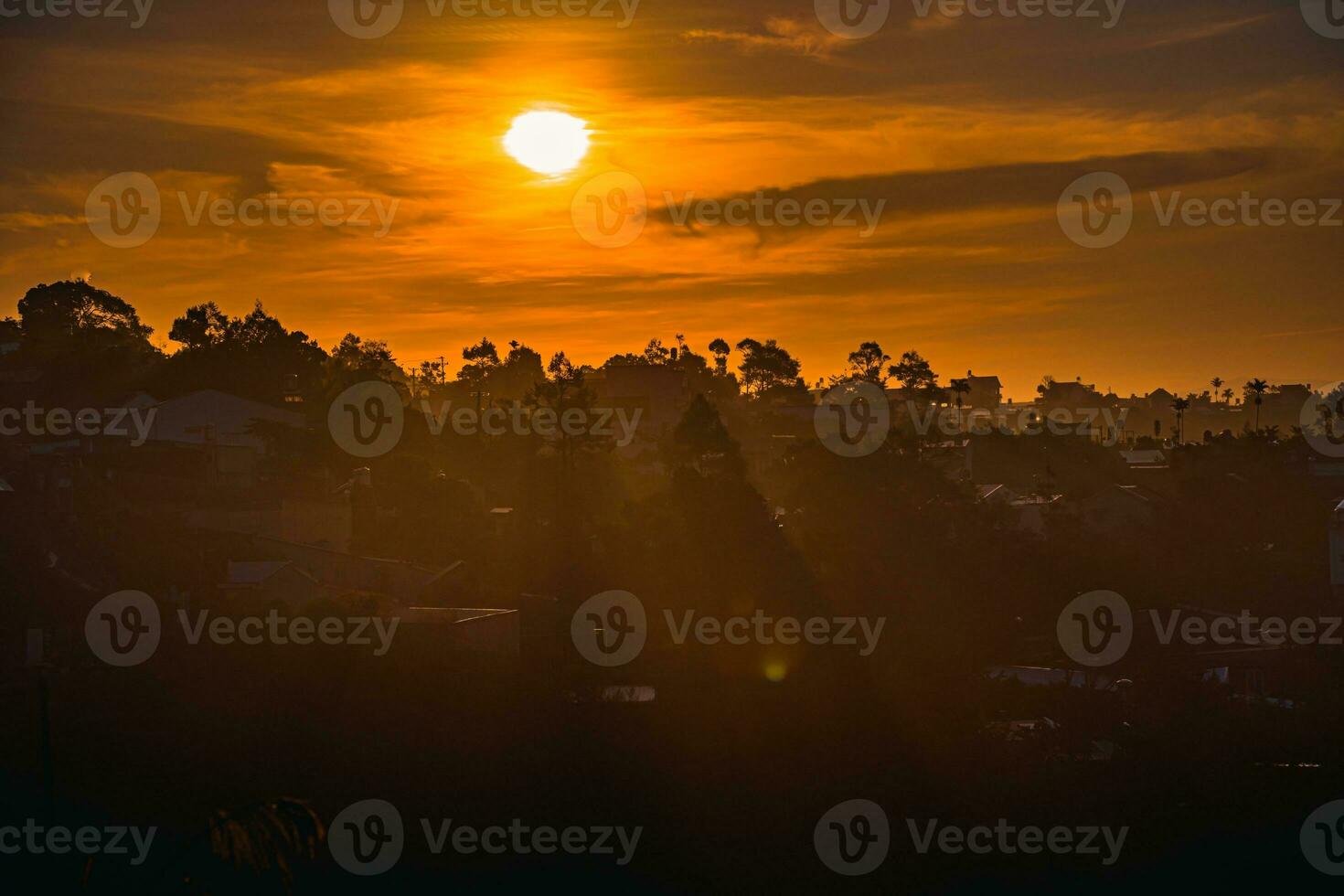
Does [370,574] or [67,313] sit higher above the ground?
[67,313]

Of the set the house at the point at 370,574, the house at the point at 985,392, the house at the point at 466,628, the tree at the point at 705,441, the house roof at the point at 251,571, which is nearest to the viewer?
the house at the point at 466,628

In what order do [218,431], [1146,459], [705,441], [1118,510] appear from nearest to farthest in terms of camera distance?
[705,441] < [1118,510] < [218,431] < [1146,459]

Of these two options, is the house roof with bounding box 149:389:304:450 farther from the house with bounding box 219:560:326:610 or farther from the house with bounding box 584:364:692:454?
the house with bounding box 584:364:692:454

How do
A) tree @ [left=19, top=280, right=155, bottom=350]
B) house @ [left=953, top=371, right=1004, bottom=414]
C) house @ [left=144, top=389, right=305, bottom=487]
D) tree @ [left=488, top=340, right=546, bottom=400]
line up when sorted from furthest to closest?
house @ [left=953, top=371, right=1004, bottom=414], tree @ [left=488, top=340, right=546, bottom=400], tree @ [left=19, top=280, right=155, bottom=350], house @ [left=144, top=389, right=305, bottom=487]

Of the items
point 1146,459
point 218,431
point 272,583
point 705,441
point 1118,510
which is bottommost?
point 272,583

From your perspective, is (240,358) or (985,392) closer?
(240,358)

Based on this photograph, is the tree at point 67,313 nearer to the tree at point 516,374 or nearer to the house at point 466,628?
the tree at point 516,374

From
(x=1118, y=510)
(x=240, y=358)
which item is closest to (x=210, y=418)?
(x=240, y=358)

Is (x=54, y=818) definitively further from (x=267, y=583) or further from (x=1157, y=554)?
(x=1157, y=554)

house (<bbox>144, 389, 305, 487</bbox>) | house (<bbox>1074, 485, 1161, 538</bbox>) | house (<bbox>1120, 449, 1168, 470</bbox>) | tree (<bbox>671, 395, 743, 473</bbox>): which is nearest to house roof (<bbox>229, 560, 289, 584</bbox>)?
house (<bbox>144, 389, 305, 487</bbox>)

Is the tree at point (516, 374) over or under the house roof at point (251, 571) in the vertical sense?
over

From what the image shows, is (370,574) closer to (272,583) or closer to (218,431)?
(272,583)

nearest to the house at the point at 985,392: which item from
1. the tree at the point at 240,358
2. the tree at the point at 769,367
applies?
the tree at the point at 769,367

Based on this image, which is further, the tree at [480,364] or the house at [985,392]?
the house at [985,392]
